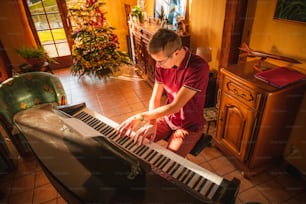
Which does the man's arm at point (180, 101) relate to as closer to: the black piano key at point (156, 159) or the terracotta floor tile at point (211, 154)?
the black piano key at point (156, 159)

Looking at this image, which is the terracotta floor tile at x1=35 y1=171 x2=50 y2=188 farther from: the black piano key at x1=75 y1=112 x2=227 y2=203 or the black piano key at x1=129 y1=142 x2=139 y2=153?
the black piano key at x1=129 y1=142 x2=139 y2=153

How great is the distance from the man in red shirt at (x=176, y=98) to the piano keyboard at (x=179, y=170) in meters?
0.07

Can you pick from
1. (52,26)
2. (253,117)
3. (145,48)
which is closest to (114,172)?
(253,117)

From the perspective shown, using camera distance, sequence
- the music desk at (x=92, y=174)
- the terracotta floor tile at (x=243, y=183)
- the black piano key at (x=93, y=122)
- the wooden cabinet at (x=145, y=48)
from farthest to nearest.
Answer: the wooden cabinet at (x=145, y=48) → the terracotta floor tile at (x=243, y=183) → the black piano key at (x=93, y=122) → the music desk at (x=92, y=174)

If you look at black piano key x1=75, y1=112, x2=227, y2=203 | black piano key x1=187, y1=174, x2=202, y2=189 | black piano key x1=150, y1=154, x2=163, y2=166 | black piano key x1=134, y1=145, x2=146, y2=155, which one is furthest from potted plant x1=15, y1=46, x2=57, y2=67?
black piano key x1=187, y1=174, x2=202, y2=189

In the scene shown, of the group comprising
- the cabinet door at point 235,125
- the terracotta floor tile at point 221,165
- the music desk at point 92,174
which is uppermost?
the music desk at point 92,174

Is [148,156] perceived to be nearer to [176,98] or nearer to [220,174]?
[176,98]

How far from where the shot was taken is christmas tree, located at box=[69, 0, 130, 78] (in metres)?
3.75

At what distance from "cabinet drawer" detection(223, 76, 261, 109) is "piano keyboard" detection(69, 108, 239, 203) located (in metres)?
0.89

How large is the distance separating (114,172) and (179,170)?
317 mm

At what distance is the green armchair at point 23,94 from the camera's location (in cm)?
189

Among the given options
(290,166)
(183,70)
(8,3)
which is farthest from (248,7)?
(8,3)

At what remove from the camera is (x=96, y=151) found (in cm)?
89

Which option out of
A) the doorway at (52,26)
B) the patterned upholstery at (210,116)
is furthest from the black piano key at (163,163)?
the doorway at (52,26)
